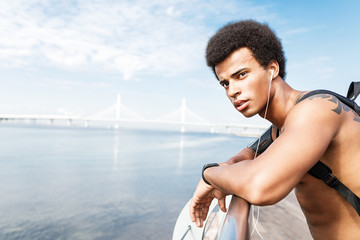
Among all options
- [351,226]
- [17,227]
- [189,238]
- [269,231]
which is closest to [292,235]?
[269,231]

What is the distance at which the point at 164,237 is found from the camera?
15.2 feet

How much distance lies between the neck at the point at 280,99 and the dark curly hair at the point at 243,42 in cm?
10

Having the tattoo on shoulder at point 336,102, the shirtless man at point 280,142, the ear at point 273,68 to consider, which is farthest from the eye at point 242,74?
the tattoo on shoulder at point 336,102

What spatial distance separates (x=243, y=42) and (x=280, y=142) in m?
0.45

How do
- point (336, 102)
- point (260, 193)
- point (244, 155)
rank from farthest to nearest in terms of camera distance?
point (244, 155) < point (336, 102) < point (260, 193)

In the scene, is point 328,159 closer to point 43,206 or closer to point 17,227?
point 17,227

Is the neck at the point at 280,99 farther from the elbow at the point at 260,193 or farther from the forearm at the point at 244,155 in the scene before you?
the elbow at the point at 260,193

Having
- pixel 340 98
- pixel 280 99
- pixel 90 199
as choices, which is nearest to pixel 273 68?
pixel 280 99

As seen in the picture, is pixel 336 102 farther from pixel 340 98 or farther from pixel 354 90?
pixel 354 90

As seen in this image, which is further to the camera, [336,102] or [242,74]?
[242,74]

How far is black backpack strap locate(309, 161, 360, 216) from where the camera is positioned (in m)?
0.83

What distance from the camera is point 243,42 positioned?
38.0 inches

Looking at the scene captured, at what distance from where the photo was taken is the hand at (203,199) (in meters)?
0.93

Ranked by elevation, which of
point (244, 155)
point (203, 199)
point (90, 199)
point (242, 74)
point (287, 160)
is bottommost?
point (90, 199)
